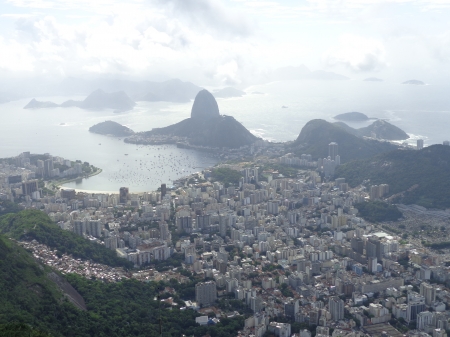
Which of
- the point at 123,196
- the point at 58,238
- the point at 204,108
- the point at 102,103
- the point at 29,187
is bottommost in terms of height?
the point at 58,238

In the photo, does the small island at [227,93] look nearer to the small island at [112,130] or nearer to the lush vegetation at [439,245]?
the small island at [112,130]

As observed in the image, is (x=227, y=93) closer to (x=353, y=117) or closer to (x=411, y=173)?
(x=353, y=117)

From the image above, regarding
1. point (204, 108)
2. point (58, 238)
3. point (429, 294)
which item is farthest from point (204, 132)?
point (429, 294)

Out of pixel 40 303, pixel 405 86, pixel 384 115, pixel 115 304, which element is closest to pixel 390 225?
pixel 115 304

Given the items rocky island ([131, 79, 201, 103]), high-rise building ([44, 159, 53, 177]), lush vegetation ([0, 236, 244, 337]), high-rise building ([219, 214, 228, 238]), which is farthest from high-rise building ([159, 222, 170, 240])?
rocky island ([131, 79, 201, 103])

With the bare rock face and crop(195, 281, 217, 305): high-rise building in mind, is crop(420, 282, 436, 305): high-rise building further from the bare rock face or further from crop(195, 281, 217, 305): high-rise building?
the bare rock face
